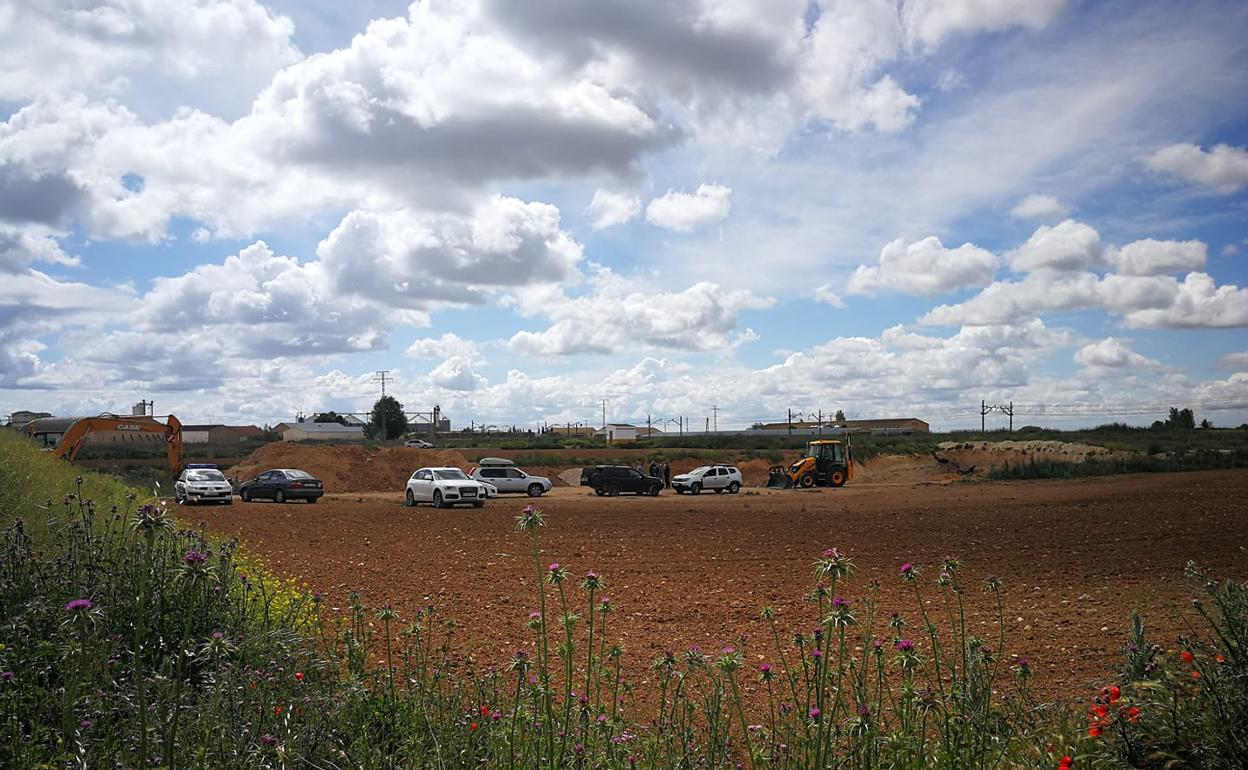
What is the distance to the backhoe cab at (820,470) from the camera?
4912cm

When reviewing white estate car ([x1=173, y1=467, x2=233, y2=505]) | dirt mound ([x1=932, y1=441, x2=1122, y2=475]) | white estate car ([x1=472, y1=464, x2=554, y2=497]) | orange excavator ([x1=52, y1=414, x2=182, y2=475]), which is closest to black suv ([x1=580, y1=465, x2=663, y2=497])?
white estate car ([x1=472, y1=464, x2=554, y2=497])

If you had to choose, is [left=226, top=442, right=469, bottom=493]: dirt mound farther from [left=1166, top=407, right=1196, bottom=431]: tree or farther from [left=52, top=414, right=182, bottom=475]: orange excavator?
[left=1166, top=407, right=1196, bottom=431]: tree

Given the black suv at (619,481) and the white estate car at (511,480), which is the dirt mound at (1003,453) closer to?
the black suv at (619,481)

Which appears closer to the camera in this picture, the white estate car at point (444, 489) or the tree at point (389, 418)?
the white estate car at point (444, 489)

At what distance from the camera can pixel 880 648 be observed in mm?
4270

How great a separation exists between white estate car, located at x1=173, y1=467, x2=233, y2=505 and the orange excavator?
3.80 m

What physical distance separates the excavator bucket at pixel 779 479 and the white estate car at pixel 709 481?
12.7 ft

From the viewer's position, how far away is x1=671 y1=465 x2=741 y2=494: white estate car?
46.6 m

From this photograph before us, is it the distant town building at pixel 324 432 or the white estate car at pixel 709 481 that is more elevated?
the distant town building at pixel 324 432

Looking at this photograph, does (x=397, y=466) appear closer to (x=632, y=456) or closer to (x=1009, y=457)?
(x=632, y=456)

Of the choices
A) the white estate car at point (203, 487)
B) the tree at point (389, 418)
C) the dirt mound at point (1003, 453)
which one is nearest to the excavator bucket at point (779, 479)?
the dirt mound at point (1003, 453)

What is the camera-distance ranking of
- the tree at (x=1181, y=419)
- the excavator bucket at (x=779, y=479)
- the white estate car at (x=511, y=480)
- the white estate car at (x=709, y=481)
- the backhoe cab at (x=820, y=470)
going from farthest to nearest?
1. the tree at (x=1181, y=419)
2. the excavator bucket at (x=779, y=479)
3. the backhoe cab at (x=820, y=470)
4. the white estate car at (x=709, y=481)
5. the white estate car at (x=511, y=480)

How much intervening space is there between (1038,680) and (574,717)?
4421 millimetres

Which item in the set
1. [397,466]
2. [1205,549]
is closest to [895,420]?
[397,466]
